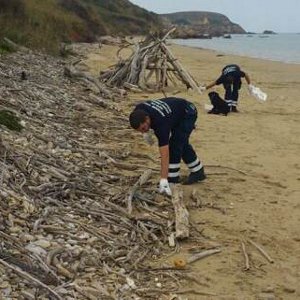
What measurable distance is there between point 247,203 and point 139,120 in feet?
5.00

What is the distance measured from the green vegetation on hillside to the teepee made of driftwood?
259cm

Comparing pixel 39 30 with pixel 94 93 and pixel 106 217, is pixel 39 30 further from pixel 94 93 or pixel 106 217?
pixel 106 217

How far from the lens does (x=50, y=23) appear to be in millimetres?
31500

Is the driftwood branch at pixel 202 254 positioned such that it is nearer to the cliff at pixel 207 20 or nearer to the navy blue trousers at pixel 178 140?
the navy blue trousers at pixel 178 140

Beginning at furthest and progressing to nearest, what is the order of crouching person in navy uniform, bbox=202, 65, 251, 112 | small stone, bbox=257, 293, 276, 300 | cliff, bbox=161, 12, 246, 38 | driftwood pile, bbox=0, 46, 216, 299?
cliff, bbox=161, 12, 246, 38 < crouching person in navy uniform, bbox=202, 65, 251, 112 < small stone, bbox=257, 293, 276, 300 < driftwood pile, bbox=0, 46, 216, 299

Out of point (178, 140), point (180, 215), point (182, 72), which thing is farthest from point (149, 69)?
point (180, 215)

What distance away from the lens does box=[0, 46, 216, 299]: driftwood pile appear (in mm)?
4027

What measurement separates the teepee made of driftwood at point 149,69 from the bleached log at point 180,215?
9907 mm

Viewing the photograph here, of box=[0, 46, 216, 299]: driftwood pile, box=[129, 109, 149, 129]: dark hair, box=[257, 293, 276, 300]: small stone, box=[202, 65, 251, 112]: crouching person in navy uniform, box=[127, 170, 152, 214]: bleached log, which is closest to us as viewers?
box=[0, 46, 216, 299]: driftwood pile

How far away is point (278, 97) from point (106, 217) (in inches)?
455

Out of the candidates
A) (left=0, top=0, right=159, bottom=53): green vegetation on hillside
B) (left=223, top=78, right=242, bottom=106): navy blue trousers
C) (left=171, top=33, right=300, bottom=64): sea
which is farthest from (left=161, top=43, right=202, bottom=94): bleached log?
(left=171, top=33, right=300, bottom=64): sea

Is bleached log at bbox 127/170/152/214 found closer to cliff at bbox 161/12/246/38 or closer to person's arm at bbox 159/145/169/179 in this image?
person's arm at bbox 159/145/169/179

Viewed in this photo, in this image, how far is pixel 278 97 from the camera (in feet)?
52.4

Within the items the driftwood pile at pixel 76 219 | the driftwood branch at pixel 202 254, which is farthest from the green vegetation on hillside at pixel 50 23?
the driftwood branch at pixel 202 254
